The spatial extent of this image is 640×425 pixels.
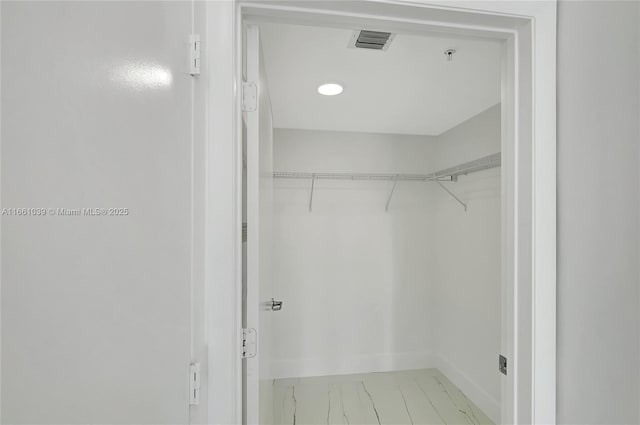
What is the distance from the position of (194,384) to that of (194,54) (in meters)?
0.74

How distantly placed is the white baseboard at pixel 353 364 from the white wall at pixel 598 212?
101 inches

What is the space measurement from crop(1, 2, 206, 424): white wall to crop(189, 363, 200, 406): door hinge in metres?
0.05

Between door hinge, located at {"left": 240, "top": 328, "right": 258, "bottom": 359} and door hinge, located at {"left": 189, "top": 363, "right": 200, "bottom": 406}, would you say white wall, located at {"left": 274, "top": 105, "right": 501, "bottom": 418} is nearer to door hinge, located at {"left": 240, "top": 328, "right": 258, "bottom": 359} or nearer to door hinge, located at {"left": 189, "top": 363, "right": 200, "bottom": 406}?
door hinge, located at {"left": 240, "top": 328, "right": 258, "bottom": 359}

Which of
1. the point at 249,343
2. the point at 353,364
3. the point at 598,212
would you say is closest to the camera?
the point at 598,212

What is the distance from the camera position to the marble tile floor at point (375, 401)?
8.55 feet

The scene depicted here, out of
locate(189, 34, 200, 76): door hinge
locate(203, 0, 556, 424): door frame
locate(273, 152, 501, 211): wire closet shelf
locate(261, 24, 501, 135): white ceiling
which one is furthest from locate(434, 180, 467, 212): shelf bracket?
locate(189, 34, 200, 76): door hinge

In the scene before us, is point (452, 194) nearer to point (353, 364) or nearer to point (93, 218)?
point (353, 364)

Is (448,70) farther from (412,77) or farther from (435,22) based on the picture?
(435,22)

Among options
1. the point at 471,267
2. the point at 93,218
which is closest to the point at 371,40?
the point at 93,218

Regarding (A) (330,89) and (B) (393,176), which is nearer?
(A) (330,89)

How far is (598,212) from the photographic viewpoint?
37.4 inches

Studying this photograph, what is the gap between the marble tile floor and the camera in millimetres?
2605

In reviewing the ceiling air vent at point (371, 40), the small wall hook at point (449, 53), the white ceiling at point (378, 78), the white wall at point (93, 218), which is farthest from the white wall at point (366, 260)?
the white wall at point (93, 218)

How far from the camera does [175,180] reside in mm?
724
